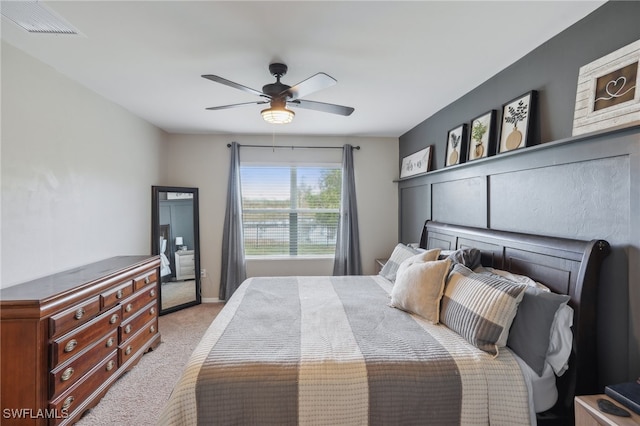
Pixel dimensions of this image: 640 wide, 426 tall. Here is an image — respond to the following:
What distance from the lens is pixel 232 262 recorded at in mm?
4047

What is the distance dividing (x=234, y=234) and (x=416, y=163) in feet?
9.22

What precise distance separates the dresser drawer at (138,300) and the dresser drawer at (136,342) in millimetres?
225

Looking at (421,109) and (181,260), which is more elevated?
(421,109)

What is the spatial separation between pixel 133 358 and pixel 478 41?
3.74 meters

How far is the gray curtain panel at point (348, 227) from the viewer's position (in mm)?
4195

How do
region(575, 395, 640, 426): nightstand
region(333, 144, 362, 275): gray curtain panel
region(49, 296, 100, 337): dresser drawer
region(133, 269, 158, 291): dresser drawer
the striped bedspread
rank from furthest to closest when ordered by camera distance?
region(333, 144, 362, 275): gray curtain panel < region(133, 269, 158, 291): dresser drawer < region(49, 296, 100, 337): dresser drawer < the striped bedspread < region(575, 395, 640, 426): nightstand

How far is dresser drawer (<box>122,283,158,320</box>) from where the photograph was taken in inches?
93.7

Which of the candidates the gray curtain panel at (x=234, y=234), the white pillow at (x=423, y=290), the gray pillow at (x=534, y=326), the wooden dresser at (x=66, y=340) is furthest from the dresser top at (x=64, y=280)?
the gray pillow at (x=534, y=326)

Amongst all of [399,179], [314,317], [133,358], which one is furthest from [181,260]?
[399,179]

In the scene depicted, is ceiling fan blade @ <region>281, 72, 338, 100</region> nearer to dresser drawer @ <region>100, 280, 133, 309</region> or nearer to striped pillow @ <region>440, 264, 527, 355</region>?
striped pillow @ <region>440, 264, 527, 355</region>

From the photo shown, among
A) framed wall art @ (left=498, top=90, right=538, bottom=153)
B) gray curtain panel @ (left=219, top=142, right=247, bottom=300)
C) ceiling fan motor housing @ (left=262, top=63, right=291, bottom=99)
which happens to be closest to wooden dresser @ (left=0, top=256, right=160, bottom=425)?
gray curtain panel @ (left=219, top=142, right=247, bottom=300)

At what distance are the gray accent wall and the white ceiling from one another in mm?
Result: 150

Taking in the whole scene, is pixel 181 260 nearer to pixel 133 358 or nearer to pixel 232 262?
pixel 232 262

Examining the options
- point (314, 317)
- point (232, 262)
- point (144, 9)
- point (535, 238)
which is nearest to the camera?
point (144, 9)
